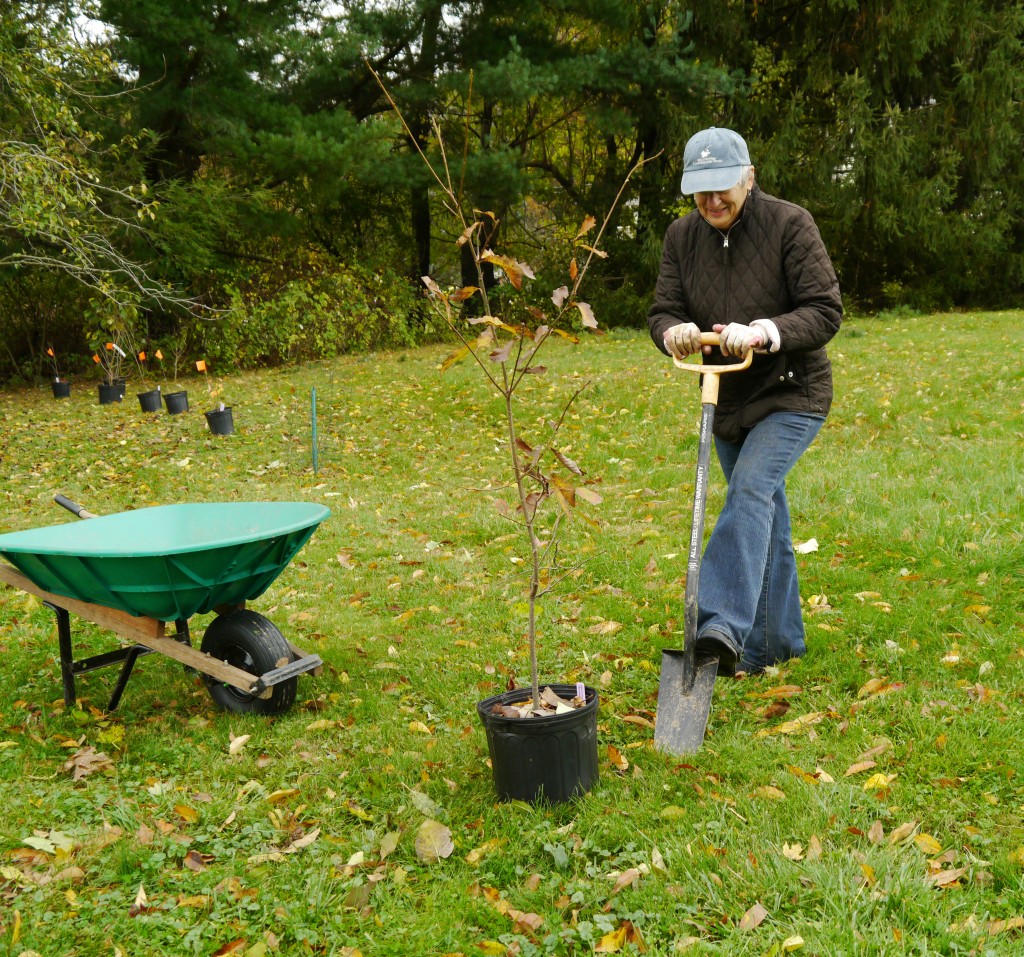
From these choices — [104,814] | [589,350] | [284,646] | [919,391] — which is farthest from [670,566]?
[589,350]

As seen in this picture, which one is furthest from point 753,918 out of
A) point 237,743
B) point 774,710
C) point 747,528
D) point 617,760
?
point 237,743

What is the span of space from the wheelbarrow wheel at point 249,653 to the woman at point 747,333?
1.58 meters

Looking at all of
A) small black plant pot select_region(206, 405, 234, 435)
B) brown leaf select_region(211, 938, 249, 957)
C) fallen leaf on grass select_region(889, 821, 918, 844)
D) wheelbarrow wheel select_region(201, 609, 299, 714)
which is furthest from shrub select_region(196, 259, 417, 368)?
fallen leaf on grass select_region(889, 821, 918, 844)

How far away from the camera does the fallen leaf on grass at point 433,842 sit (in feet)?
8.96

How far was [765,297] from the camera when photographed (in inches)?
130

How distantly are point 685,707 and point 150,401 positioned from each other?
33.7ft

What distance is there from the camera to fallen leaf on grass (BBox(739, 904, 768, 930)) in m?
2.29

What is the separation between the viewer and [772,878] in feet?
7.97

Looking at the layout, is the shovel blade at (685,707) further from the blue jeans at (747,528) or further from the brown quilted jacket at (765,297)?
the brown quilted jacket at (765,297)

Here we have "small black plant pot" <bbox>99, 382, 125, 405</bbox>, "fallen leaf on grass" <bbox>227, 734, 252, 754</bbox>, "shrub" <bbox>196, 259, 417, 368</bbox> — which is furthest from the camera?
"shrub" <bbox>196, 259, 417, 368</bbox>

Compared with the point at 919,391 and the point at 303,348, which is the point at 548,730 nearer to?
the point at 919,391

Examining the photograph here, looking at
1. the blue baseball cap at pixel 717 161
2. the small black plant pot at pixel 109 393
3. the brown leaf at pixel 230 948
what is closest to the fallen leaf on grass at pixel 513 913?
the brown leaf at pixel 230 948

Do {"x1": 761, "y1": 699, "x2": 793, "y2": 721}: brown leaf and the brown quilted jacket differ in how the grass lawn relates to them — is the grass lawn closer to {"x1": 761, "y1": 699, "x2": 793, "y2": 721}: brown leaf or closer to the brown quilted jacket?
Answer: {"x1": 761, "y1": 699, "x2": 793, "y2": 721}: brown leaf

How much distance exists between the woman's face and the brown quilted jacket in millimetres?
48
